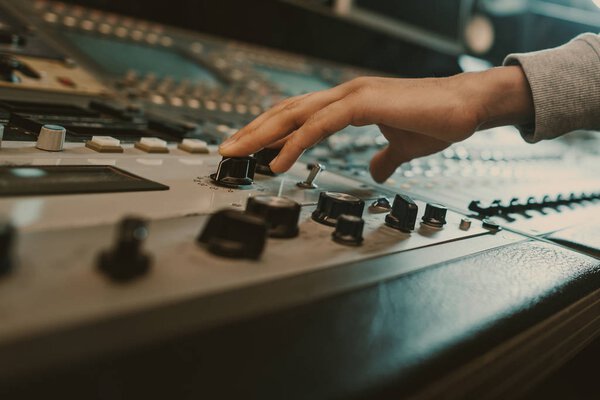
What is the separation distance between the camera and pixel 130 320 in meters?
0.28

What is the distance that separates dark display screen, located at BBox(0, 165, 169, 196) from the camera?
45cm

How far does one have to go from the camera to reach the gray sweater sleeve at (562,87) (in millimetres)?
836

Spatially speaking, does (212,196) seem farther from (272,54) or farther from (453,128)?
(272,54)

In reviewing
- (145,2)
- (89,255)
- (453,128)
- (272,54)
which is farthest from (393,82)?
(272,54)

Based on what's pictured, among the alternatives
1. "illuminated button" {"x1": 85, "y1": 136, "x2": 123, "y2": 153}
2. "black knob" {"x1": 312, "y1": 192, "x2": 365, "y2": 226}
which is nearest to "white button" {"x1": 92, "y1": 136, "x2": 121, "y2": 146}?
"illuminated button" {"x1": 85, "y1": 136, "x2": 123, "y2": 153}

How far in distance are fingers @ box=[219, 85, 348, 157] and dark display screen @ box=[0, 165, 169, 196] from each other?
162 mm

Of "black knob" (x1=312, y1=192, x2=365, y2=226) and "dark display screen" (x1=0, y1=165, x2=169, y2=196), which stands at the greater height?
"black knob" (x1=312, y1=192, x2=365, y2=226)

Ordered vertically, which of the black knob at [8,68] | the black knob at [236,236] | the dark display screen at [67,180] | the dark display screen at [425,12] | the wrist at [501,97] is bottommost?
the dark display screen at [67,180]

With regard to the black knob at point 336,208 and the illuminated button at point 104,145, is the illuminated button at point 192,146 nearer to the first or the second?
the illuminated button at point 104,145

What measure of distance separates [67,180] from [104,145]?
7.6 inches

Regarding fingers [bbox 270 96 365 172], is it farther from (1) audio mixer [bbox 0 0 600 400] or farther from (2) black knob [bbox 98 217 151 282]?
(2) black knob [bbox 98 217 151 282]

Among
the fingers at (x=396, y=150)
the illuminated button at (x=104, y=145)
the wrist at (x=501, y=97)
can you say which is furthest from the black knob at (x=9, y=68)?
the wrist at (x=501, y=97)

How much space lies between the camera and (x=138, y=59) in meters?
1.32

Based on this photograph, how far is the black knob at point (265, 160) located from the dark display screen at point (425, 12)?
1.30 metres
